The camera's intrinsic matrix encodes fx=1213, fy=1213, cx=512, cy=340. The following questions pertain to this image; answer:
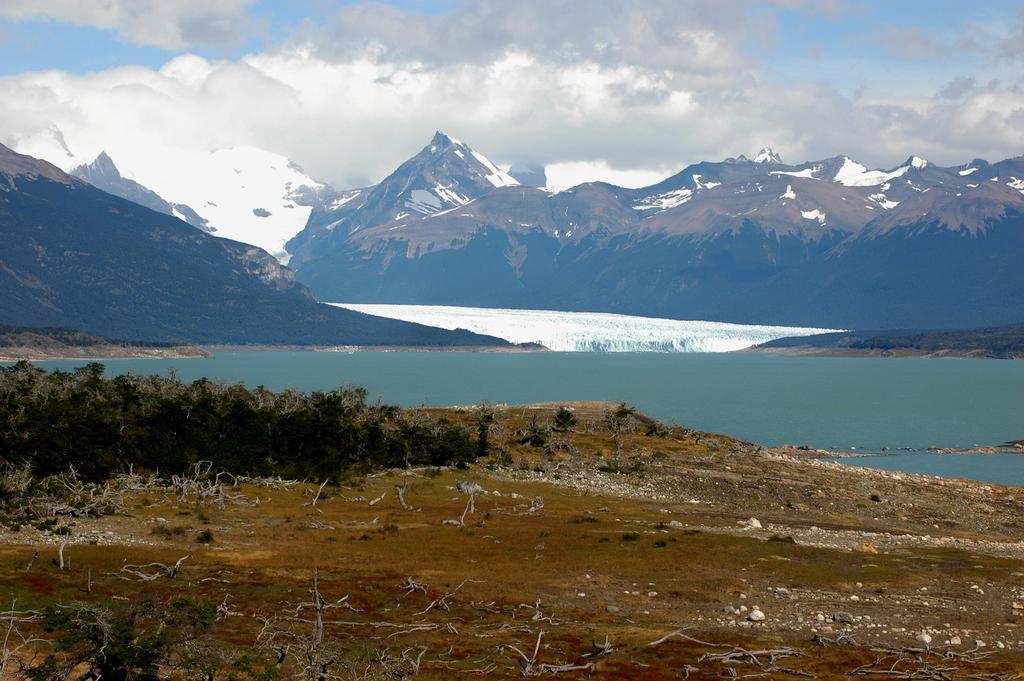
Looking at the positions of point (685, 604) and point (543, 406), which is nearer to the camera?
point (685, 604)

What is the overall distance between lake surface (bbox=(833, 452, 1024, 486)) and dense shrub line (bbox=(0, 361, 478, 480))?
37147 mm

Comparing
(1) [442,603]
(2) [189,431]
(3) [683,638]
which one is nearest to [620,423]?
(2) [189,431]

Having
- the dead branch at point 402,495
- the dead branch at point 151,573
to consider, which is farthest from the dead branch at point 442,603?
the dead branch at point 402,495

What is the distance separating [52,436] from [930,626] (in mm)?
32997

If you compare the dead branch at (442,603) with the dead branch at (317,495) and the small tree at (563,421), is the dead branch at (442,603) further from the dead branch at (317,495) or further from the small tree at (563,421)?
the small tree at (563,421)

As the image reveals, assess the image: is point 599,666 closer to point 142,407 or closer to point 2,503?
point 2,503

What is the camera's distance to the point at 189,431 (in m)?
51.6

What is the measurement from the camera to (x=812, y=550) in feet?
125

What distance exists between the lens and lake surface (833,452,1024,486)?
269ft

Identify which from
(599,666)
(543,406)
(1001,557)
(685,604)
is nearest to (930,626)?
(685,604)

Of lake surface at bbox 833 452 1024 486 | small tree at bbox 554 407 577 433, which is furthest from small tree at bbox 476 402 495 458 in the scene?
lake surface at bbox 833 452 1024 486

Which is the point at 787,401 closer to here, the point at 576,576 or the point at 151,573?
the point at 576,576

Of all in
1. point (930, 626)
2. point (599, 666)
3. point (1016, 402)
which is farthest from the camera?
point (1016, 402)

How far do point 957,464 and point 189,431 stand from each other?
199ft
